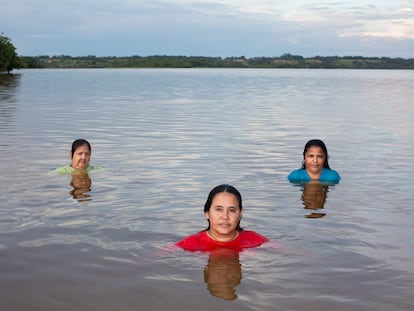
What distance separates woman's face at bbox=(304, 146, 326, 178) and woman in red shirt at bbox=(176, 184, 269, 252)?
4570mm

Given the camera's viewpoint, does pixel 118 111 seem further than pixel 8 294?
Yes

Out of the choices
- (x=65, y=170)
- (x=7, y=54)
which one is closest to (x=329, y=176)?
(x=65, y=170)

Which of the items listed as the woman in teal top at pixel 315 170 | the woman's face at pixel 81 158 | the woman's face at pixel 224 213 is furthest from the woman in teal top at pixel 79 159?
the woman's face at pixel 224 213

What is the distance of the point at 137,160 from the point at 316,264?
8290 mm

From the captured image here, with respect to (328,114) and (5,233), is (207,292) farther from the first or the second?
(328,114)

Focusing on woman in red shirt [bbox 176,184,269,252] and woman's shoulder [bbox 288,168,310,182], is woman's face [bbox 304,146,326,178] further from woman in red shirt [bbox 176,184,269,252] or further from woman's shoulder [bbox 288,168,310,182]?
woman in red shirt [bbox 176,184,269,252]

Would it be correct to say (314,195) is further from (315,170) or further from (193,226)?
(193,226)

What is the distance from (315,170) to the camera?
12477mm

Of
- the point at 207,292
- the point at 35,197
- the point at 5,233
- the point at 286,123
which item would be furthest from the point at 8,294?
the point at 286,123

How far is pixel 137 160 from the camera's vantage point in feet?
49.5

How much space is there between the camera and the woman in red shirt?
728cm

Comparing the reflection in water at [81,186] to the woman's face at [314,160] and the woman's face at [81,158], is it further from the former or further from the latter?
the woman's face at [314,160]

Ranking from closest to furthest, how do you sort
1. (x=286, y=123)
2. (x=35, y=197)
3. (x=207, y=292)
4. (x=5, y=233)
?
(x=207, y=292) < (x=5, y=233) < (x=35, y=197) < (x=286, y=123)

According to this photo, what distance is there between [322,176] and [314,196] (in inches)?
41.8
